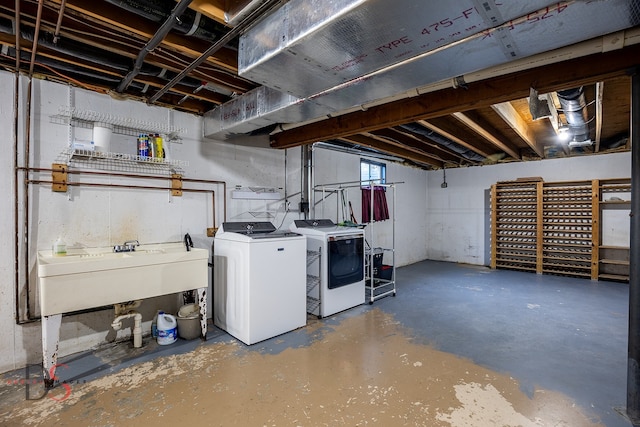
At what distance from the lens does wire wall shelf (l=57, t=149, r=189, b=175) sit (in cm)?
272

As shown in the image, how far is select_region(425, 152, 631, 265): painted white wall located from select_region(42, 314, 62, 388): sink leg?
23.3 feet

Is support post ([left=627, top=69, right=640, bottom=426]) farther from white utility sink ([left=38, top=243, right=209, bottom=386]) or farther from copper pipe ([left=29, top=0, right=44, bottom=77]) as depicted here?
copper pipe ([left=29, top=0, right=44, bottom=77])

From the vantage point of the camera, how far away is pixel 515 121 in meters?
3.83

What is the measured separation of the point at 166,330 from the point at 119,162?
1.68m

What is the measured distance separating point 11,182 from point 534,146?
6.46m

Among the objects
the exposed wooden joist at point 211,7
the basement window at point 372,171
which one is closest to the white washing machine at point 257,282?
the exposed wooden joist at point 211,7

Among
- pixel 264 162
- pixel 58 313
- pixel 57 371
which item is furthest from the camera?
pixel 264 162

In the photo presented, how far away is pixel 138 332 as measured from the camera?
2.84 meters

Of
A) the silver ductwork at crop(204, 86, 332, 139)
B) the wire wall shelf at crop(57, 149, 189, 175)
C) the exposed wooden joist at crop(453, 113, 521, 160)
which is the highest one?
the exposed wooden joist at crop(453, 113, 521, 160)

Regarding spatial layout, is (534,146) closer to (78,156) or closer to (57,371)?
(78,156)

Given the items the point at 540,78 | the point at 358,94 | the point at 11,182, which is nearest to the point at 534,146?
the point at 540,78

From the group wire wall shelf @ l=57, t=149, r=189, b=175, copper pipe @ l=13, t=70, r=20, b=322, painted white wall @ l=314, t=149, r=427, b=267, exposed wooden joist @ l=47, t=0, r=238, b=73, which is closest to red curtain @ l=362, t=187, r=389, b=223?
painted white wall @ l=314, t=149, r=427, b=267

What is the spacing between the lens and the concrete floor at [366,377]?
1.91 meters

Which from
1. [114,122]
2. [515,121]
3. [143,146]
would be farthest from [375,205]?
[114,122]
